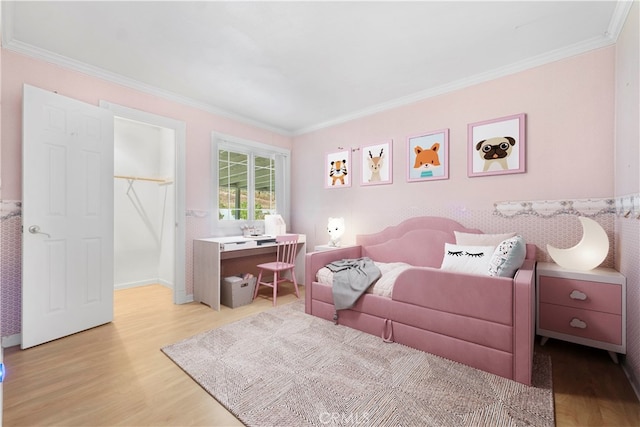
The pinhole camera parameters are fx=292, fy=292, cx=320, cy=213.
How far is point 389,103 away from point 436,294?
2435mm

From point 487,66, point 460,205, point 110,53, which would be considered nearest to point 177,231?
point 110,53

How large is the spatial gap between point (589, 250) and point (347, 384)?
2063 mm

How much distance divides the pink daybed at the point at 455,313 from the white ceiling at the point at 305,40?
1.67 m

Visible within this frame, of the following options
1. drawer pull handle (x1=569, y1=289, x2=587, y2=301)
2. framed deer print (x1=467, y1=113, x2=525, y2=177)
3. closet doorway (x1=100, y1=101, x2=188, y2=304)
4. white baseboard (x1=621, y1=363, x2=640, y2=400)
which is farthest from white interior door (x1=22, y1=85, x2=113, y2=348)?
white baseboard (x1=621, y1=363, x2=640, y2=400)

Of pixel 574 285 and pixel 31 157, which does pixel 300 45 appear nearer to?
pixel 31 157

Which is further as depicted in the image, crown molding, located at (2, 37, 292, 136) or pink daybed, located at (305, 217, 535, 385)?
crown molding, located at (2, 37, 292, 136)

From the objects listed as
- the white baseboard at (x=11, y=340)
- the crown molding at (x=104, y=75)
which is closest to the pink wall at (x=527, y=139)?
the crown molding at (x=104, y=75)

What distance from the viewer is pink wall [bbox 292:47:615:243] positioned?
7.91 feet

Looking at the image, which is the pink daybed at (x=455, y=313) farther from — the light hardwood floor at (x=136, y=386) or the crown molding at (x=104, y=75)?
the crown molding at (x=104, y=75)

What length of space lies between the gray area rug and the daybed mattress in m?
0.39

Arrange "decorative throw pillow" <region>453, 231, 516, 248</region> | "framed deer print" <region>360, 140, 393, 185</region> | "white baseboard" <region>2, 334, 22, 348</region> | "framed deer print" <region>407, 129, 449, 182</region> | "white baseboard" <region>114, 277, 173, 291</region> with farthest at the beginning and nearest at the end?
"white baseboard" <region>114, 277, 173, 291</region>, "framed deer print" <region>360, 140, 393, 185</region>, "framed deer print" <region>407, 129, 449, 182</region>, "decorative throw pillow" <region>453, 231, 516, 248</region>, "white baseboard" <region>2, 334, 22, 348</region>

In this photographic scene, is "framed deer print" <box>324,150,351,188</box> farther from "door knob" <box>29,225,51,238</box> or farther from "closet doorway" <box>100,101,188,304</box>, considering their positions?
"door knob" <box>29,225,51,238</box>

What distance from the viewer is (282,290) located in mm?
4027

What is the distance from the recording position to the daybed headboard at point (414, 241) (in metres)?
3.09
